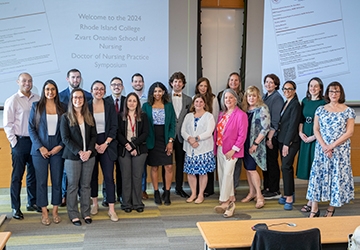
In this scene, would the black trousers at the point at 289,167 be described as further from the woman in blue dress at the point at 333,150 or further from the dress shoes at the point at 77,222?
the dress shoes at the point at 77,222

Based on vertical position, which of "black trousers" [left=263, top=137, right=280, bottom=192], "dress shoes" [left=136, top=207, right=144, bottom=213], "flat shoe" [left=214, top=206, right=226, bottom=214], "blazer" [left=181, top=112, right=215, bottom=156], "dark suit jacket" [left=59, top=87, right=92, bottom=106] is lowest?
"flat shoe" [left=214, top=206, right=226, bottom=214]

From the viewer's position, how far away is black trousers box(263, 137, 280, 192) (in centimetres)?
512

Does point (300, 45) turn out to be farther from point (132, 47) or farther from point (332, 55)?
point (132, 47)

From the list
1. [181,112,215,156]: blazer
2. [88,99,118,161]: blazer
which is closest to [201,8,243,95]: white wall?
[181,112,215,156]: blazer

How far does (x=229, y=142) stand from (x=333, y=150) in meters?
1.11

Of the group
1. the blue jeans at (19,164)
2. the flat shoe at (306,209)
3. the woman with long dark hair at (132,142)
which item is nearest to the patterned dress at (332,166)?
the flat shoe at (306,209)

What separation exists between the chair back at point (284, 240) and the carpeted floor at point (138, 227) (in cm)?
161

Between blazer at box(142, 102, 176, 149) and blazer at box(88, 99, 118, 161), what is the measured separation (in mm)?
470

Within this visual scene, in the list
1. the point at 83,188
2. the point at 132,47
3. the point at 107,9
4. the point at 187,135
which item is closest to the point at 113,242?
the point at 83,188

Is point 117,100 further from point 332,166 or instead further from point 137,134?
point 332,166

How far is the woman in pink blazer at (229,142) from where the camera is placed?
4.69 metres

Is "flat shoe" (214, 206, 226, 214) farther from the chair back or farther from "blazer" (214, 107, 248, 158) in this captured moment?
the chair back

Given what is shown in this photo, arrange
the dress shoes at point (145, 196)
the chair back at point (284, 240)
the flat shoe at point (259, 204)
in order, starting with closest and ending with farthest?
the chair back at point (284, 240) → the flat shoe at point (259, 204) → the dress shoes at point (145, 196)

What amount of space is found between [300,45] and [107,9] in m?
2.75
